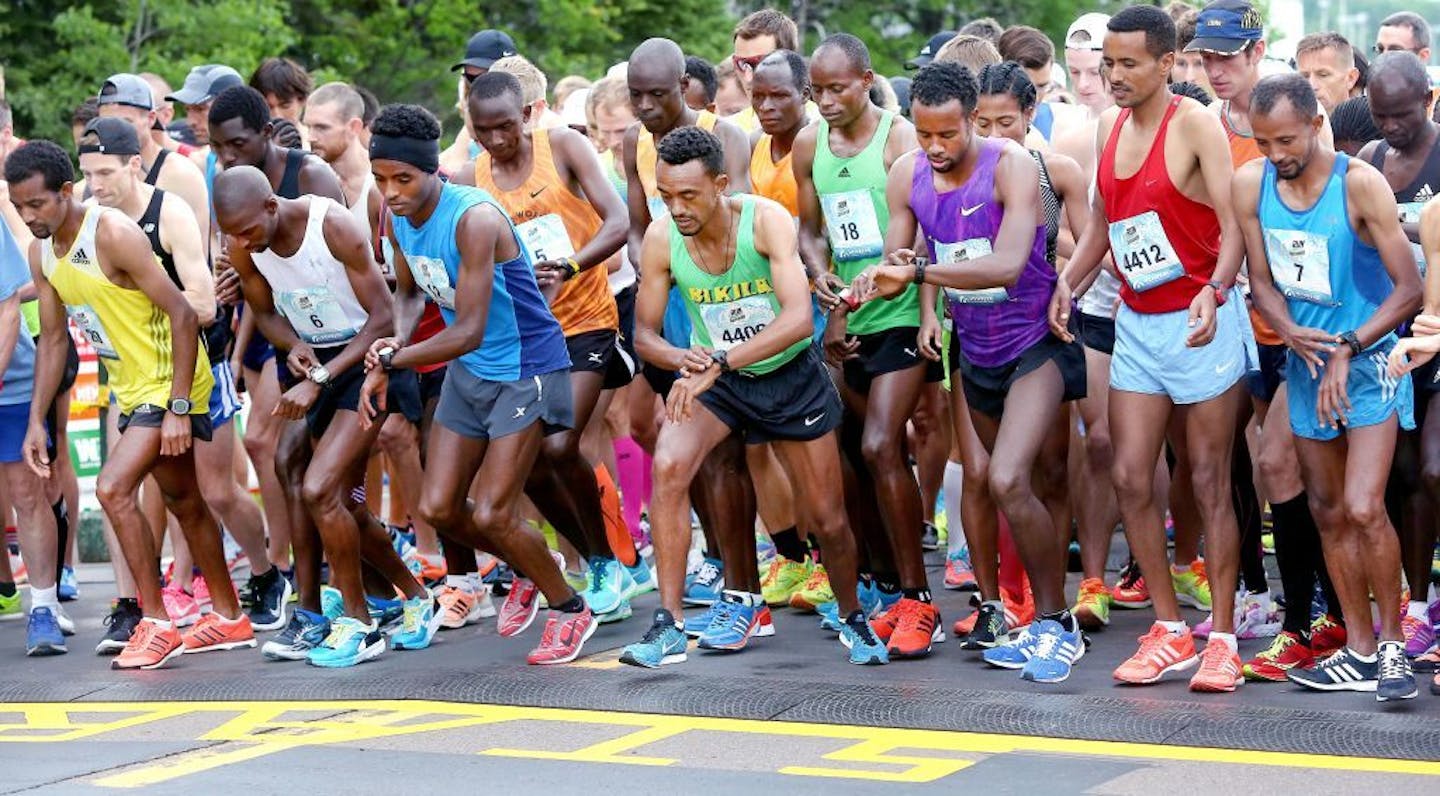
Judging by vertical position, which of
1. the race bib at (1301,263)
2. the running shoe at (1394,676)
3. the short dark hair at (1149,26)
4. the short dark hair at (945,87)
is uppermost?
the short dark hair at (1149,26)

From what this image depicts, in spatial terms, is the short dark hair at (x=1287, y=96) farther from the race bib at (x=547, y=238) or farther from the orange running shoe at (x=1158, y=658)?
the race bib at (x=547, y=238)

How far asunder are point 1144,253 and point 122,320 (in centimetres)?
404

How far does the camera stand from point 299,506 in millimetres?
8742

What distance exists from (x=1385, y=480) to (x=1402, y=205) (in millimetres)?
1108

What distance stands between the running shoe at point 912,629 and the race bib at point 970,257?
1.19 meters

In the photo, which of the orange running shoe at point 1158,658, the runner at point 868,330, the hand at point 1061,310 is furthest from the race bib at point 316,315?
the orange running shoe at point 1158,658

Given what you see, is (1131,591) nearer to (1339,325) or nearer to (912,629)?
(912,629)

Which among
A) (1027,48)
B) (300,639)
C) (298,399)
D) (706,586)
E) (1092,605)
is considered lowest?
(706,586)

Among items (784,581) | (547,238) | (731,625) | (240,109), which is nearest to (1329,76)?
(784,581)

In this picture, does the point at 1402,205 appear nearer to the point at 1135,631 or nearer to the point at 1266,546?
the point at 1135,631

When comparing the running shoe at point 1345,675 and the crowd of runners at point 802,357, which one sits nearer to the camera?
the running shoe at point 1345,675

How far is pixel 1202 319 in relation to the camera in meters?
7.33

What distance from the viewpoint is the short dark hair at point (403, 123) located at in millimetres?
8164

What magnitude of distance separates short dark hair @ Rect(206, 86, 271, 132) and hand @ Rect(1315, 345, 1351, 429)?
4.62 metres
